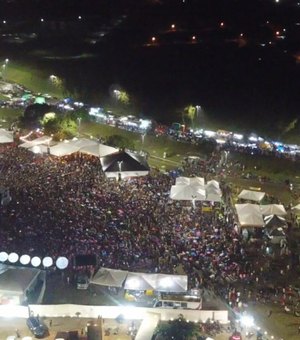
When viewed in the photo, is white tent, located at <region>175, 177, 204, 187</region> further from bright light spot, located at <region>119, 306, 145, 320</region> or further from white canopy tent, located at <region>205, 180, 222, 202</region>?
bright light spot, located at <region>119, 306, 145, 320</region>

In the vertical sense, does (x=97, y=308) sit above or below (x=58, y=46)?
below

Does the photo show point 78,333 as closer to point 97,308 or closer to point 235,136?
point 97,308

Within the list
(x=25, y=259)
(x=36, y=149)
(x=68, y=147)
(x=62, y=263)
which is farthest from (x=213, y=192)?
(x=36, y=149)

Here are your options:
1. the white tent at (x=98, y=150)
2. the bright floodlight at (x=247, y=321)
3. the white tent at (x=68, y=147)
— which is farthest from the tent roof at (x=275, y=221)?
the white tent at (x=68, y=147)

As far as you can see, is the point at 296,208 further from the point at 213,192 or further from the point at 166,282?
the point at 166,282

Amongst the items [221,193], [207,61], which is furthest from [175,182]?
[207,61]

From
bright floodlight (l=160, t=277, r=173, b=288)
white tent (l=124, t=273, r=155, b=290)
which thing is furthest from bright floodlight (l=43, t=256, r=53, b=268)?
bright floodlight (l=160, t=277, r=173, b=288)
